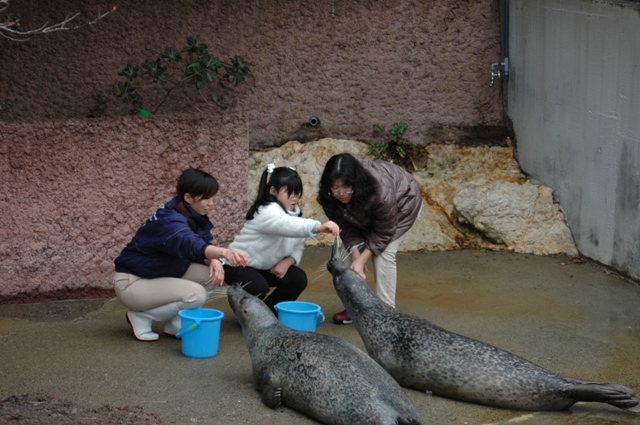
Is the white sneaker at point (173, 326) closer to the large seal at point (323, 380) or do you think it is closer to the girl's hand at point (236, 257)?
the large seal at point (323, 380)

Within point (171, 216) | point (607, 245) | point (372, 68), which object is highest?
point (372, 68)

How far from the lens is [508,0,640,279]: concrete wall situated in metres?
7.09

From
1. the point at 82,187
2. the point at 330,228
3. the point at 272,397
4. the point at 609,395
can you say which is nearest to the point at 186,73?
the point at 82,187

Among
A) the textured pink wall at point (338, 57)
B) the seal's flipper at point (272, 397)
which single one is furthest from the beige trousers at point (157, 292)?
the textured pink wall at point (338, 57)

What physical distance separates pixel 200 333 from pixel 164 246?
611 millimetres

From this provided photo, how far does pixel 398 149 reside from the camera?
8969 millimetres

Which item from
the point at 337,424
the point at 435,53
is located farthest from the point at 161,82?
the point at 337,424

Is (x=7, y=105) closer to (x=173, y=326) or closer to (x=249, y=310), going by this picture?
(x=173, y=326)

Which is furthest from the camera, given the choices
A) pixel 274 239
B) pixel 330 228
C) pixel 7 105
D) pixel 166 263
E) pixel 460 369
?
pixel 7 105

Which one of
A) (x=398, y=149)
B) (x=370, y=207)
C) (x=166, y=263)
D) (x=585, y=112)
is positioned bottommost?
(x=166, y=263)

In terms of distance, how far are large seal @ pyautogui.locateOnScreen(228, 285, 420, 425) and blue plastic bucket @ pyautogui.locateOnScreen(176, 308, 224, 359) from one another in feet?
1.00

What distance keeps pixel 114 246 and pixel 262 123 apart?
268cm

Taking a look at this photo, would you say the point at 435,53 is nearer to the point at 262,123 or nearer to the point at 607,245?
the point at 262,123

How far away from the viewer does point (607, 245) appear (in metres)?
7.53
